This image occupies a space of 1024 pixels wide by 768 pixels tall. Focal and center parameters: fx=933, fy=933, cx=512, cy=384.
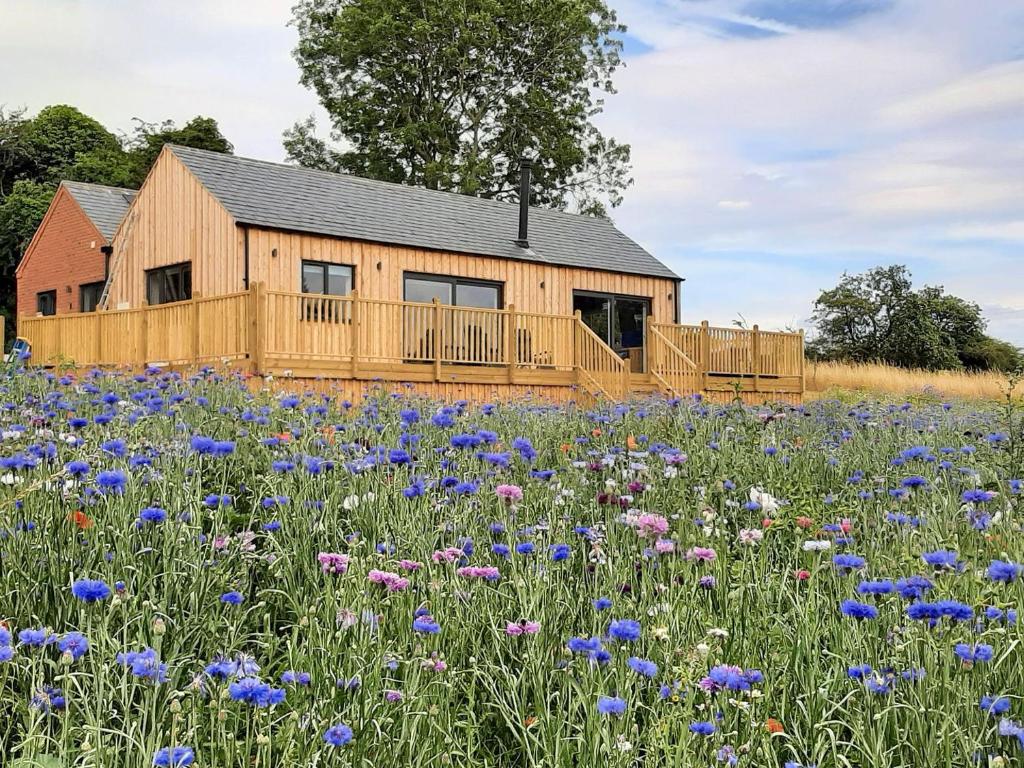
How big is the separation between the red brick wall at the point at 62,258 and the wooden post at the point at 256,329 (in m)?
10.9

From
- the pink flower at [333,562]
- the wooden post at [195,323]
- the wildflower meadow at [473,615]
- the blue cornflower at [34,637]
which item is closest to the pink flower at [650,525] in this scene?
the wildflower meadow at [473,615]

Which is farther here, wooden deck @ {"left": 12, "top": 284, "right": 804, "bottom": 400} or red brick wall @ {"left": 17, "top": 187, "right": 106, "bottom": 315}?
red brick wall @ {"left": 17, "top": 187, "right": 106, "bottom": 315}

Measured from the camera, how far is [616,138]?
130 feet

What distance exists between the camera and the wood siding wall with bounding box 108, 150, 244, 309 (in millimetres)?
17859

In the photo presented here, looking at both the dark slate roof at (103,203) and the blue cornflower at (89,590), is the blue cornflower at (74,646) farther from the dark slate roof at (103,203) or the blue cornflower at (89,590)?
the dark slate roof at (103,203)

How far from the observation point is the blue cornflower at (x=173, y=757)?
1729mm

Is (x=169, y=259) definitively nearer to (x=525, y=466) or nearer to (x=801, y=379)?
(x=801, y=379)

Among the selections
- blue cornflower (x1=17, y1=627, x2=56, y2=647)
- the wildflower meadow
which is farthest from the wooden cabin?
blue cornflower (x1=17, y1=627, x2=56, y2=647)

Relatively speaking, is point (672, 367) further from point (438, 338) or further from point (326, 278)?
point (326, 278)

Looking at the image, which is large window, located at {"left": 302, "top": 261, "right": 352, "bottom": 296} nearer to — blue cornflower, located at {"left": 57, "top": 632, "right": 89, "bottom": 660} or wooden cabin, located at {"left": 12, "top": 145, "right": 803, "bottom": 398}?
wooden cabin, located at {"left": 12, "top": 145, "right": 803, "bottom": 398}

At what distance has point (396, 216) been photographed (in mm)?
21000

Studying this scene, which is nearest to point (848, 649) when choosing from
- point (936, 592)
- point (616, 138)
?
point (936, 592)

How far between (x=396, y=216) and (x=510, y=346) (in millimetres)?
5360

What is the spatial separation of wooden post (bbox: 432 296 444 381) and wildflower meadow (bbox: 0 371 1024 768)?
37.3ft
